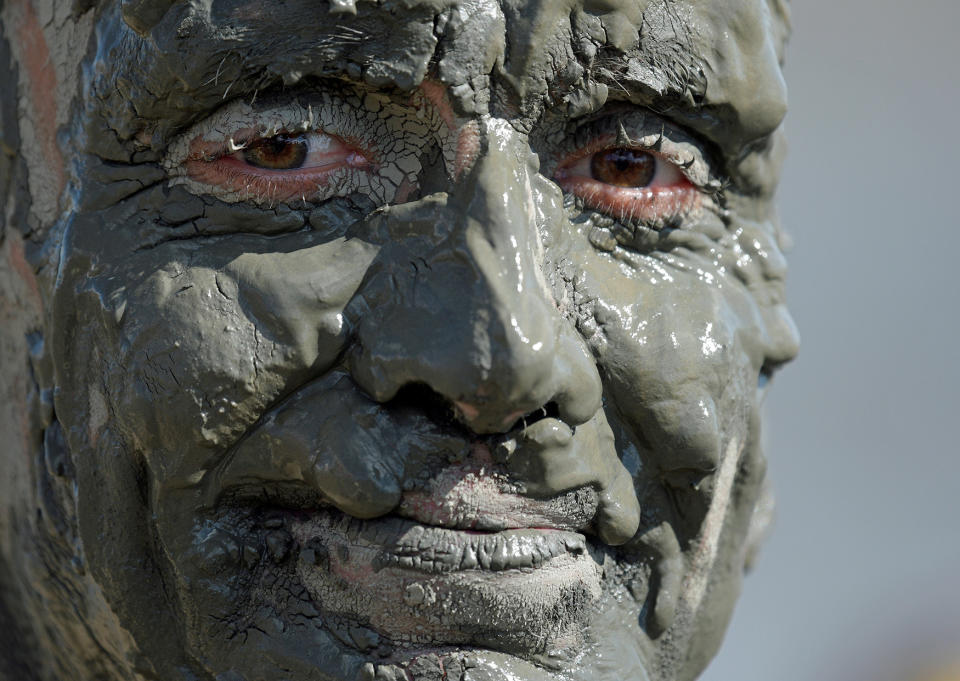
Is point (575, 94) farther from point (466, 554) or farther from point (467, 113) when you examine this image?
point (466, 554)

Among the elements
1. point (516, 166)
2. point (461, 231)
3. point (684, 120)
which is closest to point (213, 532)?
point (461, 231)

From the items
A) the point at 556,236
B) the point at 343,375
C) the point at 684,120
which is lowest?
the point at 343,375

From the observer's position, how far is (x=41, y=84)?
77.5 inches

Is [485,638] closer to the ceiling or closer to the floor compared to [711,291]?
closer to the floor

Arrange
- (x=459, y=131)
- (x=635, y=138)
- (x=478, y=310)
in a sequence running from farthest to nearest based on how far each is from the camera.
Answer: (x=635, y=138)
(x=459, y=131)
(x=478, y=310)

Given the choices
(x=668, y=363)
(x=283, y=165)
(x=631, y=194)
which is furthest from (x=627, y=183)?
(x=283, y=165)

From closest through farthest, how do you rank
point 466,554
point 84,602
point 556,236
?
point 466,554
point 556,236
point 84,602

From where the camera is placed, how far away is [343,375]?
68.0 inches

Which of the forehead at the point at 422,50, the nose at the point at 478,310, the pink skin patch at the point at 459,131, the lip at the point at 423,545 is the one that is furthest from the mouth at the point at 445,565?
the forehead at the point at 422,50

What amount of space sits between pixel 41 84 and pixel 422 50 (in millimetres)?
643

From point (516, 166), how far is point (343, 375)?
1.22 ft

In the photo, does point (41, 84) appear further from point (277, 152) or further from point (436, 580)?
point (436, 580)

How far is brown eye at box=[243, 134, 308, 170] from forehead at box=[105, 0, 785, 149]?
79mm

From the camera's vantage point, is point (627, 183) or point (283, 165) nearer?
point (283, 165)
